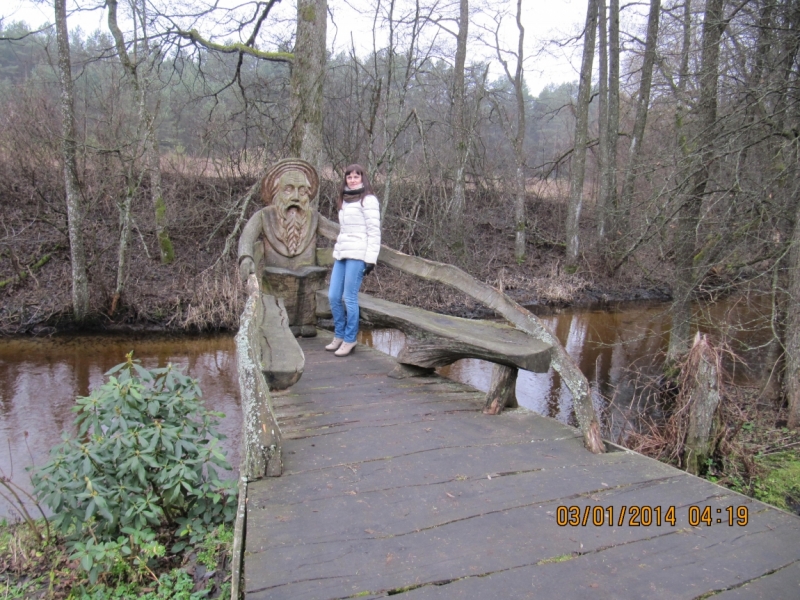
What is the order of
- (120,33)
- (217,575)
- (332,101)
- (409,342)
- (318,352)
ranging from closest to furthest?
(217,575) < (409,342) < (318,352) < (120,33) < (332,101)

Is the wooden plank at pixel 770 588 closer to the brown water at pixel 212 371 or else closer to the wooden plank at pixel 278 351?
the wooden plank at pixel 278 351

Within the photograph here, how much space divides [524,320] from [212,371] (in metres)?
6.26

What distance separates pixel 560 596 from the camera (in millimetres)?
1987

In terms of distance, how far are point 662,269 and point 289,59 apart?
971 cm

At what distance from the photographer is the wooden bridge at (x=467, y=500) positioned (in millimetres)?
2076

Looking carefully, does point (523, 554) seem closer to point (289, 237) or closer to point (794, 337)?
point (289, 237)

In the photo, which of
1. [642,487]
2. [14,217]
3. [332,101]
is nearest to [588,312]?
[332,101]

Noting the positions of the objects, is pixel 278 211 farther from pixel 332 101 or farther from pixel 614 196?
pixel 614 196

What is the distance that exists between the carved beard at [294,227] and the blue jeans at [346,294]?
79cm

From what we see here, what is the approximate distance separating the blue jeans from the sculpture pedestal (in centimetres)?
63

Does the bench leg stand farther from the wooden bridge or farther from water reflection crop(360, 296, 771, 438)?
water reflection crop(360, 296, 771, 438)

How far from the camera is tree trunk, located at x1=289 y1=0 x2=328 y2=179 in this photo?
8.15m

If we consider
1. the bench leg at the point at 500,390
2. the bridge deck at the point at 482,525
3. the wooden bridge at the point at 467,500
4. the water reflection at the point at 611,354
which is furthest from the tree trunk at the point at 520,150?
the bridge deck at the point at 482,525
